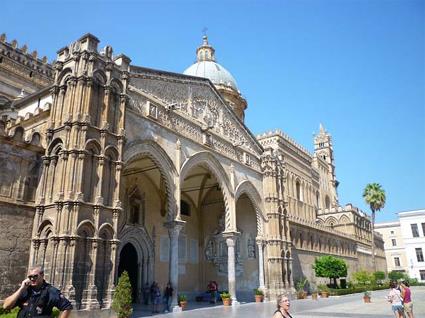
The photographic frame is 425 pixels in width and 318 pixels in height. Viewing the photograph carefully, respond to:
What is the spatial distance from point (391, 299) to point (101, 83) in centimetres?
1258

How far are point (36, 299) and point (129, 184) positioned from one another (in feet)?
59.2

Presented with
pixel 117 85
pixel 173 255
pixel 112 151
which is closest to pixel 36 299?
pixel 112 151

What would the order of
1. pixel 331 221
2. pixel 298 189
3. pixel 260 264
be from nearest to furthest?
pixel 260 264, pixel 298 189, pixel 331 221

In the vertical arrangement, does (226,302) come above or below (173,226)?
below

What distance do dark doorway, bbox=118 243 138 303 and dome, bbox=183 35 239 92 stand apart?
23.1m

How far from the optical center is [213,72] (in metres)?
42.2

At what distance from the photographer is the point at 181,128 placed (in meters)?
20.5

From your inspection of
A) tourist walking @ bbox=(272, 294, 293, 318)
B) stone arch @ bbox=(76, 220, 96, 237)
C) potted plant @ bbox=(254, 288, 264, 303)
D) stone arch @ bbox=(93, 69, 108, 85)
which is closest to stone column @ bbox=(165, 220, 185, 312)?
stone arch @ bbox=(76, 220, 96, 237)

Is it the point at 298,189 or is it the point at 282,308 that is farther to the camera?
the point at 298,189

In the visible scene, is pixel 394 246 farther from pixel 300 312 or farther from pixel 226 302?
pixel 300 312

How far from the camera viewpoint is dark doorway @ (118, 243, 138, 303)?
21.5m

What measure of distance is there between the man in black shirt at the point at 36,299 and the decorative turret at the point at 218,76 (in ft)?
117

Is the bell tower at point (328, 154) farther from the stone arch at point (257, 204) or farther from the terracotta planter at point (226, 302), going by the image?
the terracotta planter at point (226, 302)

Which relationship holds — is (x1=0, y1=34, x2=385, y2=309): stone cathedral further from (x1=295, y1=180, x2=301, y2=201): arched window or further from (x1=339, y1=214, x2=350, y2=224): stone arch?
(x1=339, y1=214, x2=350, y2=224): stone arch
